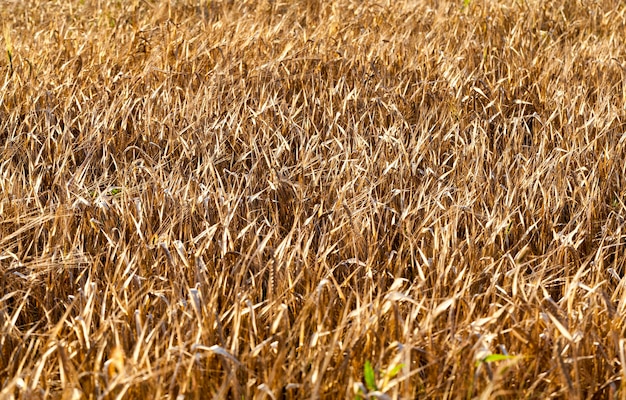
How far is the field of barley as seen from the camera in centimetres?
150

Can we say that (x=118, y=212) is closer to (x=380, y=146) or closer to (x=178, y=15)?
(x=380, y=146)

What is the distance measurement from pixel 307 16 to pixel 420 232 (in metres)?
2.05

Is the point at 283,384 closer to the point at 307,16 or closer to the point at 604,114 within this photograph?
the point at 604,114

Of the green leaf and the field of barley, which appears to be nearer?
the green leaf

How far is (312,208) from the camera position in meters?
2.14

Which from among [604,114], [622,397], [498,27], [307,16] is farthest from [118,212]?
[498,27]

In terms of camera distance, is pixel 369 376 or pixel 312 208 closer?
pixel 369 376

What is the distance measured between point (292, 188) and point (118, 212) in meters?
0.45

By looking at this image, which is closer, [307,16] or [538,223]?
[538,223]

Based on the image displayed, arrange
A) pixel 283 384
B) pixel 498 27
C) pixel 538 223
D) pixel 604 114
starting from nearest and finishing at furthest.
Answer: pixel 283 384 → pixel 538 223 → pixel 604 114 → pixel 498 27

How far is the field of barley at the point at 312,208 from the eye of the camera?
1498 millimetres

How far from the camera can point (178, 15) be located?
152 inches

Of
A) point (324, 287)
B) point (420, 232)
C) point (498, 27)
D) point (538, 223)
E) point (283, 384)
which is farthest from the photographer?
point (498, 27)

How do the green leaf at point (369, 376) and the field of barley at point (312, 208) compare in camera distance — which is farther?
the field of barley at point (312, 208)
